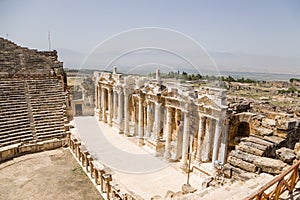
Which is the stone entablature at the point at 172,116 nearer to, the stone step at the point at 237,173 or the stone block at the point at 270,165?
the stone step at the point at 237,173

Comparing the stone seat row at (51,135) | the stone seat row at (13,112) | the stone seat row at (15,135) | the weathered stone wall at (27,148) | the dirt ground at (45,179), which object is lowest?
the dirt ground at (45,179)

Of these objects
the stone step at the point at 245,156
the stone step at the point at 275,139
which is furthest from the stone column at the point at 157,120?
the stone step at the point at 245,156

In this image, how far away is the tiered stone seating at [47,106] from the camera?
54.2 ft

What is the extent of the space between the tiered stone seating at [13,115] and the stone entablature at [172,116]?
7.83 metres

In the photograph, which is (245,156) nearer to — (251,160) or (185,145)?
(251,160)

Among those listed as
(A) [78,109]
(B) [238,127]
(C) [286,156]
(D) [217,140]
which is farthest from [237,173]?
(A) [78,109]

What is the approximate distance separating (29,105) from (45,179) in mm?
8100

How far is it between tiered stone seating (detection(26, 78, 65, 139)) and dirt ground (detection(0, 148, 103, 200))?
7.02 feet

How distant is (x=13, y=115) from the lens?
53.7 feet

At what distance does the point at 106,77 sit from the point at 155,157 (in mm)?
10763

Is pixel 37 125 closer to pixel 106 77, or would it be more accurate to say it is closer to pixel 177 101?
pixel 106 77

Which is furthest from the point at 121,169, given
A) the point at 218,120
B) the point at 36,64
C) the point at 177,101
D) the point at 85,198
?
the point at 36,64

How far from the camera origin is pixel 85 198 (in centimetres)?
1048

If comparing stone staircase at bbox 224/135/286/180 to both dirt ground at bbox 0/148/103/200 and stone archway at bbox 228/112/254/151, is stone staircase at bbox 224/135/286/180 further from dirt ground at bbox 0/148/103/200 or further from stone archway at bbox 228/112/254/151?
dirt ground at bbox 0/148/103/200
